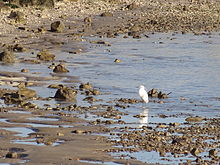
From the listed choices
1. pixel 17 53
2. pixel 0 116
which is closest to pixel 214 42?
pixel 17 53

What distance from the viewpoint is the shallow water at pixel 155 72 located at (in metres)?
16.5

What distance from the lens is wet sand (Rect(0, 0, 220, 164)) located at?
38.7 feet

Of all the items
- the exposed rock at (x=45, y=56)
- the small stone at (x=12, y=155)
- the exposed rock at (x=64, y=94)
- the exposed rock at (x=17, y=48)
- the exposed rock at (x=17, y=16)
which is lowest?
the small stone at (x=12, y=155)

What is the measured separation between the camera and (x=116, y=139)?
12766 millimetres

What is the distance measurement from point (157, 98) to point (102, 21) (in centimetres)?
1812

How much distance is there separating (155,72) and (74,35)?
8.65 m

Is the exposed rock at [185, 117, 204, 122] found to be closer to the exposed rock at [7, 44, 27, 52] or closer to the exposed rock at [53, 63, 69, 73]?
the exposed rock at [53, 63, 69, 73]

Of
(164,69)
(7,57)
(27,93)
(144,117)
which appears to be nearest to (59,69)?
(7,57)

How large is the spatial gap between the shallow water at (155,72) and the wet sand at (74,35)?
808mm

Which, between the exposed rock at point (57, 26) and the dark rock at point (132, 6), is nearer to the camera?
the exposed rock at point (57, 26)

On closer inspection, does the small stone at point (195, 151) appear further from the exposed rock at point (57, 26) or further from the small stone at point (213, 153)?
the exposed rock at point (57, 26)

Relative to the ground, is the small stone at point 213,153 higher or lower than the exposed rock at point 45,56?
lower

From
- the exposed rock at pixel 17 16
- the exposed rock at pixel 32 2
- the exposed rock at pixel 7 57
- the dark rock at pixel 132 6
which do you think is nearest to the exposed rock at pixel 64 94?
the exposed rock at pixel 7 57

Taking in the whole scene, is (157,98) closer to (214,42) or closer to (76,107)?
(76,107)
